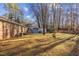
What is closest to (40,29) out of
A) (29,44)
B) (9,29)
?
(29,44)

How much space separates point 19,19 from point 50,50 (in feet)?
1.42

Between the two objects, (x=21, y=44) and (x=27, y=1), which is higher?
(x=27, y=1)

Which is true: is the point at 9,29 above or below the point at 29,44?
above

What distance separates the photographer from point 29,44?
2.11m

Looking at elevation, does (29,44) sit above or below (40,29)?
below

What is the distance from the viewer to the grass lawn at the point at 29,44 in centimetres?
209

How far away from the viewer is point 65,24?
2.12m

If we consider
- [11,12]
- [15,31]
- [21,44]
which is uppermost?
[11,12]

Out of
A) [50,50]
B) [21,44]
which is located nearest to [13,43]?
[21,44]

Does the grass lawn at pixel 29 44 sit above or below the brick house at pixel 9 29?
below

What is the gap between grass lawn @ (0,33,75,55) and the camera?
6.84 feet

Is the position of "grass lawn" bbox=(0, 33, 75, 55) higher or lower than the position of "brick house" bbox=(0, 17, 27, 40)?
lower

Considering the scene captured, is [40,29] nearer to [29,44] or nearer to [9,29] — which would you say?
[29,44]

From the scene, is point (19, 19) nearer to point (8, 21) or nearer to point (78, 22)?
point (8, 21)
